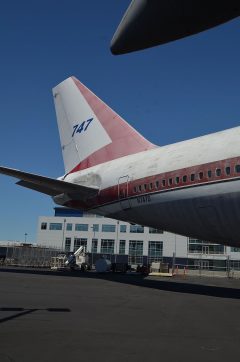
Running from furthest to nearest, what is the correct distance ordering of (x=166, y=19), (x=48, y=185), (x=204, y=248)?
(x=204, y=248) < (x=48, y=185) < (x=166, y=19)

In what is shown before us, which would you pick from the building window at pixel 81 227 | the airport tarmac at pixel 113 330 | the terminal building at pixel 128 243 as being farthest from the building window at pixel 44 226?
the airport tarmac at pixel 113 330

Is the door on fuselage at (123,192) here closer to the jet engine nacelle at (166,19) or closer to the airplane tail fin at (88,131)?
the airplane tail fin at (88,131)

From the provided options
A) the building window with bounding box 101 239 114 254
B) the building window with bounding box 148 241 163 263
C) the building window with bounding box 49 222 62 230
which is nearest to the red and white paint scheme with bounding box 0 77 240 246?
the building window with bounding box 148 241 163 263

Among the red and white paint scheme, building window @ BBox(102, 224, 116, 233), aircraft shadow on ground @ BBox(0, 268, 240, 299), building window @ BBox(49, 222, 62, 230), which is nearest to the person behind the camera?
the red and white paint scheme

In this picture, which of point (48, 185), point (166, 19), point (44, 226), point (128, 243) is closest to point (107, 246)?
point (128, 243)

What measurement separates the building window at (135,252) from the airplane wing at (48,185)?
214 ft

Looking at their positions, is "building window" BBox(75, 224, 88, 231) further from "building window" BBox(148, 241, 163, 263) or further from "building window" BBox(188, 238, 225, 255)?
"building window" BBox(188, 238, 225, 255)

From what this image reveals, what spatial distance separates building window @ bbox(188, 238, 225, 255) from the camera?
85312mm

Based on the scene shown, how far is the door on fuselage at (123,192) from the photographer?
2427 centimetres

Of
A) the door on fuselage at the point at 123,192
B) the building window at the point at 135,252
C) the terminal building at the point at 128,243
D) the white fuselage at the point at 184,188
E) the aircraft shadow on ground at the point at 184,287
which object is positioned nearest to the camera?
the white fuselage at the point at 184,188

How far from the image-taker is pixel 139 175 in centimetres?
2353

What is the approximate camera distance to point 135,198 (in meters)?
23.5

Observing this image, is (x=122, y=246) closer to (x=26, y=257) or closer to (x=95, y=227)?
(x=95, y=227)

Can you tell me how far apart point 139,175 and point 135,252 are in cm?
7094
